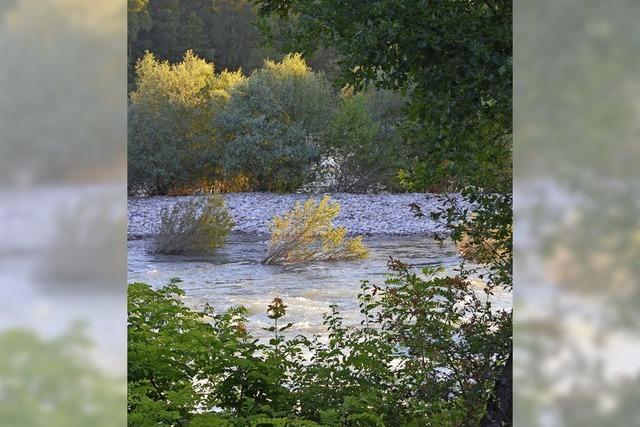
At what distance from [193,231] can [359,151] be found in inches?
164

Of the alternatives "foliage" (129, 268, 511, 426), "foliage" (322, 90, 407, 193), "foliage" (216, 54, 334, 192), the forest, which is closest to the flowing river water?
the forest

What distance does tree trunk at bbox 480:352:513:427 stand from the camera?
9.68 ft

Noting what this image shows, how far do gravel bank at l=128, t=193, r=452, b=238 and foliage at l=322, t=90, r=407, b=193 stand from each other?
0.42 m

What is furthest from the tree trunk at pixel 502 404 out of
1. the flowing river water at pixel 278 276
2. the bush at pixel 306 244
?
the bush at pixel 306 244
